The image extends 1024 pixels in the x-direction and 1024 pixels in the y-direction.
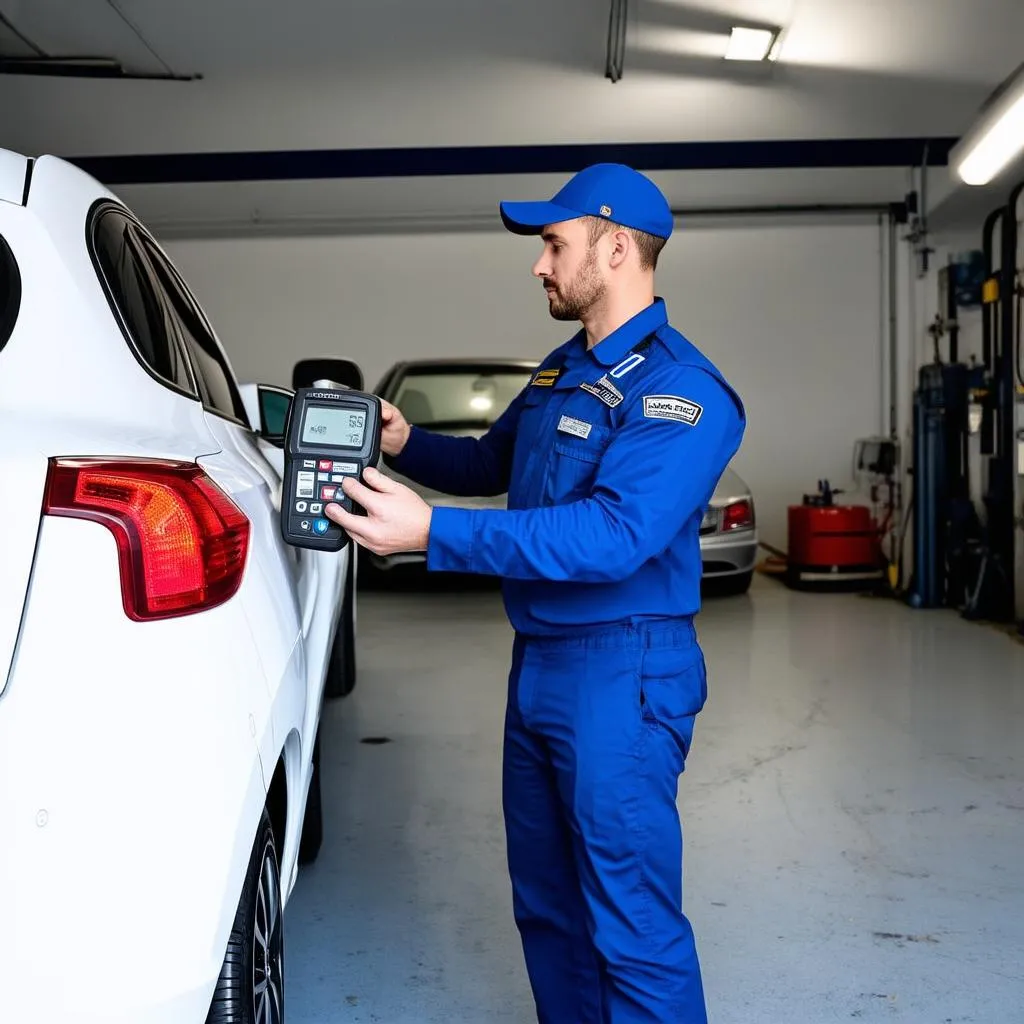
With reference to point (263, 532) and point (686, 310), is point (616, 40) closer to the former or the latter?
point (686, 310)

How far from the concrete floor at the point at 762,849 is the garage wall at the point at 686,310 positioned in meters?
4.73

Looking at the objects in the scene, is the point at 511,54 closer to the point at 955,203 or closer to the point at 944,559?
the point at 955,203

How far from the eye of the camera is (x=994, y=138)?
6008 mm

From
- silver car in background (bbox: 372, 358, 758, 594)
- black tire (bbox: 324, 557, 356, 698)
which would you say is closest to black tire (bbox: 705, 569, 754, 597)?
silver car in background (bbox: 372, 358, 758, 594)

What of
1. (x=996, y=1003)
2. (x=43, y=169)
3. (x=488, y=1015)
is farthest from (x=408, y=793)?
(x=43, y=169)

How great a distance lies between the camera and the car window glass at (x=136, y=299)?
1.56 meters

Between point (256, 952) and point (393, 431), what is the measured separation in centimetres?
89

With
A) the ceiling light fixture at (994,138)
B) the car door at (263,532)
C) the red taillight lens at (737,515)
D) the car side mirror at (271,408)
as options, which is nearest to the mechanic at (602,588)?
the car door at (263,532)

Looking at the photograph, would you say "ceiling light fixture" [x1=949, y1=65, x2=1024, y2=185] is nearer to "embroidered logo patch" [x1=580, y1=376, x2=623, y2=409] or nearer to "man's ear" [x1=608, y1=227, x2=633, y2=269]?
"man's ear" [x1=608, y1=227, x2=633, y2=269]

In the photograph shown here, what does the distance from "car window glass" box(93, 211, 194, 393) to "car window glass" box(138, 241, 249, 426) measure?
146 millimetres

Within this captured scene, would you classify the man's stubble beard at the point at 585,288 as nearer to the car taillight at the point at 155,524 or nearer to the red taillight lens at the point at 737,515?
the car taillight at the point at 155,524

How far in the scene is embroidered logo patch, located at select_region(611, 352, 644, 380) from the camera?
1.76m

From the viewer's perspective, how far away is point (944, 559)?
7414 mm

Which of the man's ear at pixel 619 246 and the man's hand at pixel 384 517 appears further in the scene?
the man's ear at pixel 619 246
